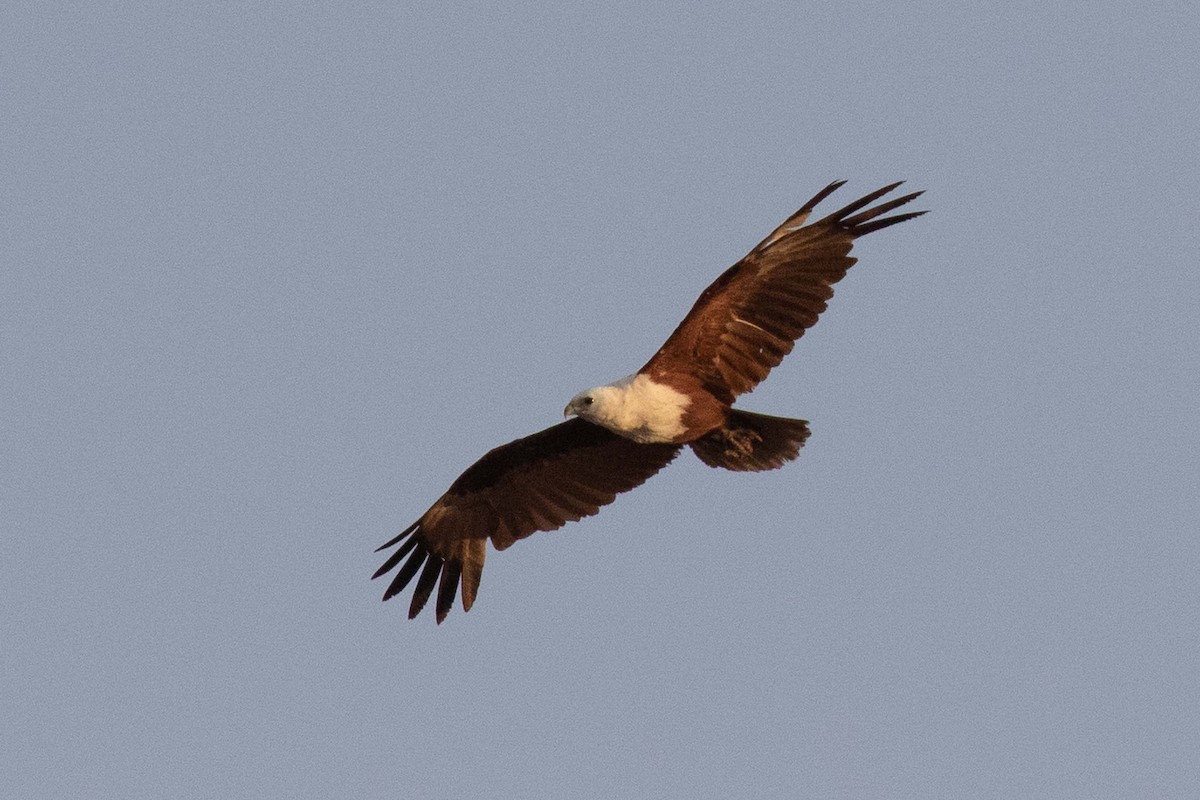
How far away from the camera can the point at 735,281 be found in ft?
44.2

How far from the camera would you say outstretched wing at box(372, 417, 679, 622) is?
14.8 m

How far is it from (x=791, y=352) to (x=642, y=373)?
115 centimetres

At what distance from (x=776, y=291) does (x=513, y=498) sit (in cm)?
317

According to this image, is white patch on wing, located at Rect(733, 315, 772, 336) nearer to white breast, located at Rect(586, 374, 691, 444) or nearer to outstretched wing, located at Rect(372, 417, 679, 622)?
white breast, located at Rect(586, 374, 691, 444)

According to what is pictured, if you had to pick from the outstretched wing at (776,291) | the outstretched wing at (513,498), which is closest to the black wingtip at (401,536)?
the outstretched wing at (513,498)

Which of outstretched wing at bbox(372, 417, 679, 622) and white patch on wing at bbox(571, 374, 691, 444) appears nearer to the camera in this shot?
white patch on wing at bbox(571, 374, 691, 444)

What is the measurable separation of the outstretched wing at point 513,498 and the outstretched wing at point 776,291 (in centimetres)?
138

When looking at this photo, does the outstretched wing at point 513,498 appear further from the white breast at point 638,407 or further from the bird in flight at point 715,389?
the white breast at point 638,407

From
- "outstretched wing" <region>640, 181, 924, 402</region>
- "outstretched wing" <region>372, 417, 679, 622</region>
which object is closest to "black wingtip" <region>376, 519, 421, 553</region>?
"outstretched wing" <region>372, 417, 679, 622</region>

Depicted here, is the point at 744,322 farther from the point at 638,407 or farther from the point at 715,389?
the point at 638,407

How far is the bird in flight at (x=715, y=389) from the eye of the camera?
13.5 metres

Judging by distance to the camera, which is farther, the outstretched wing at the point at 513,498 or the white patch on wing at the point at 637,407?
the outstretched wing at the point at 513,498

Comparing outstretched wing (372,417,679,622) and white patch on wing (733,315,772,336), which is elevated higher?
white patch on wing (733,315,772,336)

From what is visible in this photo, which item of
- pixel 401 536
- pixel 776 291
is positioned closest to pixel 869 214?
pixel 776 291
